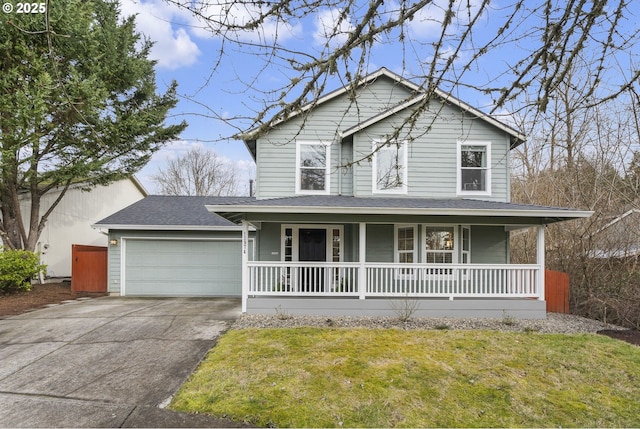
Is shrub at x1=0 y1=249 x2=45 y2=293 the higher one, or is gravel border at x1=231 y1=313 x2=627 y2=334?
shrub at x1=0 y1=249 x2=45 y2=293

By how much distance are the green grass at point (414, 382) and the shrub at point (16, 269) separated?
9115 millimetres

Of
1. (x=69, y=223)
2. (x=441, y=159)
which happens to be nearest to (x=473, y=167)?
(x=441, y=159)

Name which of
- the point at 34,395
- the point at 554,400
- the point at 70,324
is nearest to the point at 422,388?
the point at 554,400

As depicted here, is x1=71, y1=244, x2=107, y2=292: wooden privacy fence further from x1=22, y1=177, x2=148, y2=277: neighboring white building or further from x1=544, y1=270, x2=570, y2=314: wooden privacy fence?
x1=544, y1=270, x2=570, y2=314: wooden privacy fence

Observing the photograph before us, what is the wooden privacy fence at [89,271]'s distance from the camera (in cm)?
1259

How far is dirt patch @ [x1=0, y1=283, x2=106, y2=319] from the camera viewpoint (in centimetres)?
946

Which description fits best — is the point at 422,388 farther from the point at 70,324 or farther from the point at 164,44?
the point at 70,324

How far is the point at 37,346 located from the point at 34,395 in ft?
7.66

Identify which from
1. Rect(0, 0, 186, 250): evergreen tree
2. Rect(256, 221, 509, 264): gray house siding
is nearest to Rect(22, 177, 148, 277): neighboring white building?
Rect(0, 0, 186, 250): evergreen tree

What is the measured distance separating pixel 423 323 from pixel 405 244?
2599 millimetres

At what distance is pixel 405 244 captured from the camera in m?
10.1

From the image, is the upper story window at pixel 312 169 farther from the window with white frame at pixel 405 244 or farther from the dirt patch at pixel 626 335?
the dirt patch at pixel 626 335

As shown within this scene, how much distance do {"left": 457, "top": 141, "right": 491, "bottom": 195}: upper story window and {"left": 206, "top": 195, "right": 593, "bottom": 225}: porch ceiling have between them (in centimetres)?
102

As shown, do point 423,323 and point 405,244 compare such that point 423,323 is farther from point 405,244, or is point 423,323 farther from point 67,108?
point 67,108
